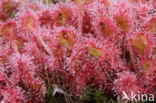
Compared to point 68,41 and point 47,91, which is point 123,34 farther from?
point 47,91

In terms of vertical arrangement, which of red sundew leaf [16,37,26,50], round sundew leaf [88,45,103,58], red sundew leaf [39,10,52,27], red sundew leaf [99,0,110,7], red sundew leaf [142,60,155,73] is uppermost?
red sundew leaf [99,0,110,7]

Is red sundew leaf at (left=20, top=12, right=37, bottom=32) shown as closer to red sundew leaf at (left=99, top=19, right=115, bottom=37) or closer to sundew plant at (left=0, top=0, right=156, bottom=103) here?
sundew plant at (left=0, top=0, right=156, bottom=103)

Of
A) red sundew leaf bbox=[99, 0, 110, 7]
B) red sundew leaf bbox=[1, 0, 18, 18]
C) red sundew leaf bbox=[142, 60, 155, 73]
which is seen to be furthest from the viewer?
red sundew leaf bbox=[1, 0, 18, 18]

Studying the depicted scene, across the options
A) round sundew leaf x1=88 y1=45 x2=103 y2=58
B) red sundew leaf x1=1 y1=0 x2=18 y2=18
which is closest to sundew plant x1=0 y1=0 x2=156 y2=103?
round sundew leaf x1=88 y1=45 x2=103 y2=58

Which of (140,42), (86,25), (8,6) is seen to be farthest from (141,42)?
(8,6)

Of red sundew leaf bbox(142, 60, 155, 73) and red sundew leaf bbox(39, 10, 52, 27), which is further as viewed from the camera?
red sundew leaf bbox(39, 10, 52, 27)

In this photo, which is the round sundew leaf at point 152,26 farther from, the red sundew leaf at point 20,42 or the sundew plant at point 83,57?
the red sundew leaf at point 20,42

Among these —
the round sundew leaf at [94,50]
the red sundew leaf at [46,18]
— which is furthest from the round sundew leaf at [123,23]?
the red sundew leaf at [46,18]

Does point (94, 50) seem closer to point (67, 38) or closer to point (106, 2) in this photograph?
point (67, 38)

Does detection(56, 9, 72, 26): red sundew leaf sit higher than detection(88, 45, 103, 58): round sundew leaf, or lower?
higher
